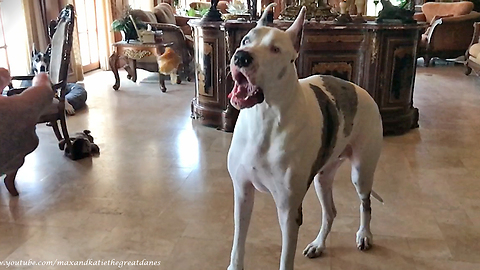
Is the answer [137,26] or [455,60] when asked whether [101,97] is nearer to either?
[137,26]

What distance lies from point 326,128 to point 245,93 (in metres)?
0.42

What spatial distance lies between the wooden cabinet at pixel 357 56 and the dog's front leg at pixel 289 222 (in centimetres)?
252

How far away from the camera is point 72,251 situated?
7.68 feet

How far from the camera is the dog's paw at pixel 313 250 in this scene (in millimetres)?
2289

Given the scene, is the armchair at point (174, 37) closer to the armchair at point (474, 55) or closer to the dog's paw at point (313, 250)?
the armchair at point (474, 55)

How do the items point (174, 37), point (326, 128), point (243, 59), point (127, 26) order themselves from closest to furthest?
point (243, 59), point (326, 128), point (127, 26), point (174, 37)

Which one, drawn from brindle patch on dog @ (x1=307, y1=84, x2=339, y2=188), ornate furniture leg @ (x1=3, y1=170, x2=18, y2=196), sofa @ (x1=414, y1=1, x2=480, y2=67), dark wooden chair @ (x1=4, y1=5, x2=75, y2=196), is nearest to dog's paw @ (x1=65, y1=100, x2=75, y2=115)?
dark wooden chair @ (x1=4, y1=5, x2=75, y2=196)

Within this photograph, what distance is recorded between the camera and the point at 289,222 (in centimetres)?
177

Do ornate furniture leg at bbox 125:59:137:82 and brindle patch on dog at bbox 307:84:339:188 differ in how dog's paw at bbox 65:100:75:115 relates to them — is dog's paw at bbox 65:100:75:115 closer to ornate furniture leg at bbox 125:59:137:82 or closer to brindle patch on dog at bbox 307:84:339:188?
ornate furniture leg at bbox 125:59:137:82

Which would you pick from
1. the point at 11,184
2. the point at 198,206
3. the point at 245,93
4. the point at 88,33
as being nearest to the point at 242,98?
the point at 245,93

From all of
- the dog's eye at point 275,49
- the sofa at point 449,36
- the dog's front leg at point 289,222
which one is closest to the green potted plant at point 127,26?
the sofa at point 449,36

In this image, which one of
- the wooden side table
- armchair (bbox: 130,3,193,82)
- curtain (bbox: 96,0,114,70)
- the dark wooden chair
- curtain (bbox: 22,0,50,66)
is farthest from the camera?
curtain (bbox: 96,0,114,70)

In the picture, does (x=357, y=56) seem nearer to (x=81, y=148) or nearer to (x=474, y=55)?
(x=81, y=148)

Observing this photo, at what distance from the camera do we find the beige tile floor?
91.5 inches
